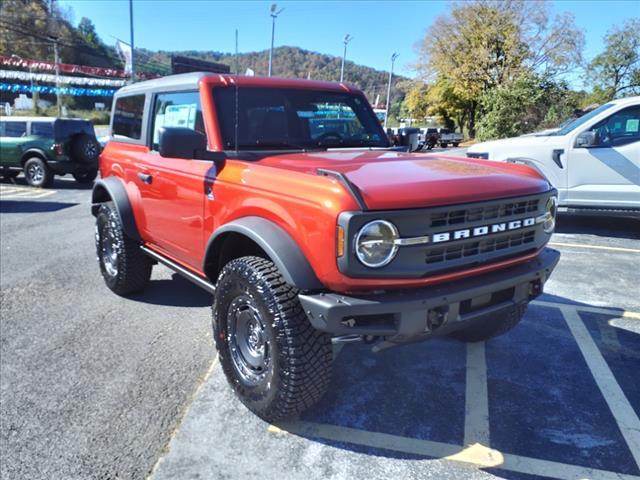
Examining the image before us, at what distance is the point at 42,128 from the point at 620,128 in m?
13.0

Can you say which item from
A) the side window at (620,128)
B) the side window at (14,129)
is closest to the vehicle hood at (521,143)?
the side window at (620,128)

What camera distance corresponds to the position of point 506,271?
2801mm

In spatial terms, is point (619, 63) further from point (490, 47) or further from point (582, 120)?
point (582, 120)

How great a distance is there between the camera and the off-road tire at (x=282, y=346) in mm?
2490

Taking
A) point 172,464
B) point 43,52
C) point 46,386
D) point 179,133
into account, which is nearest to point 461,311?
point 172,464

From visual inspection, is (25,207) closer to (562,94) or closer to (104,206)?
(104,206)

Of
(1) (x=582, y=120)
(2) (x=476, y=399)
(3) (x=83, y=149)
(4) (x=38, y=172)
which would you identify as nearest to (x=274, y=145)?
(2) (x=476, y=399)

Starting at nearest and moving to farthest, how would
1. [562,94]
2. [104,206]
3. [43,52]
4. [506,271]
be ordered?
[506,271] → [104,206] → [562,94] → [43,52]

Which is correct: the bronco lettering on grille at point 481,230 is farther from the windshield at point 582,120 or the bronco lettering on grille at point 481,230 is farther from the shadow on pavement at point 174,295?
the windshield at point 582,120

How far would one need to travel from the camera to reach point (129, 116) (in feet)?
15.6

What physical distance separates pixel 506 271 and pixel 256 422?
5.51 ft

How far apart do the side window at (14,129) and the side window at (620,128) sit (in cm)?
1322

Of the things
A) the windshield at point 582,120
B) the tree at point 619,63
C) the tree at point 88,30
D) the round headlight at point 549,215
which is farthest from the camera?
the tree at point 88,30

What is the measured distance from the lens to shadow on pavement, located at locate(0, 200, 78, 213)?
9539 mm
